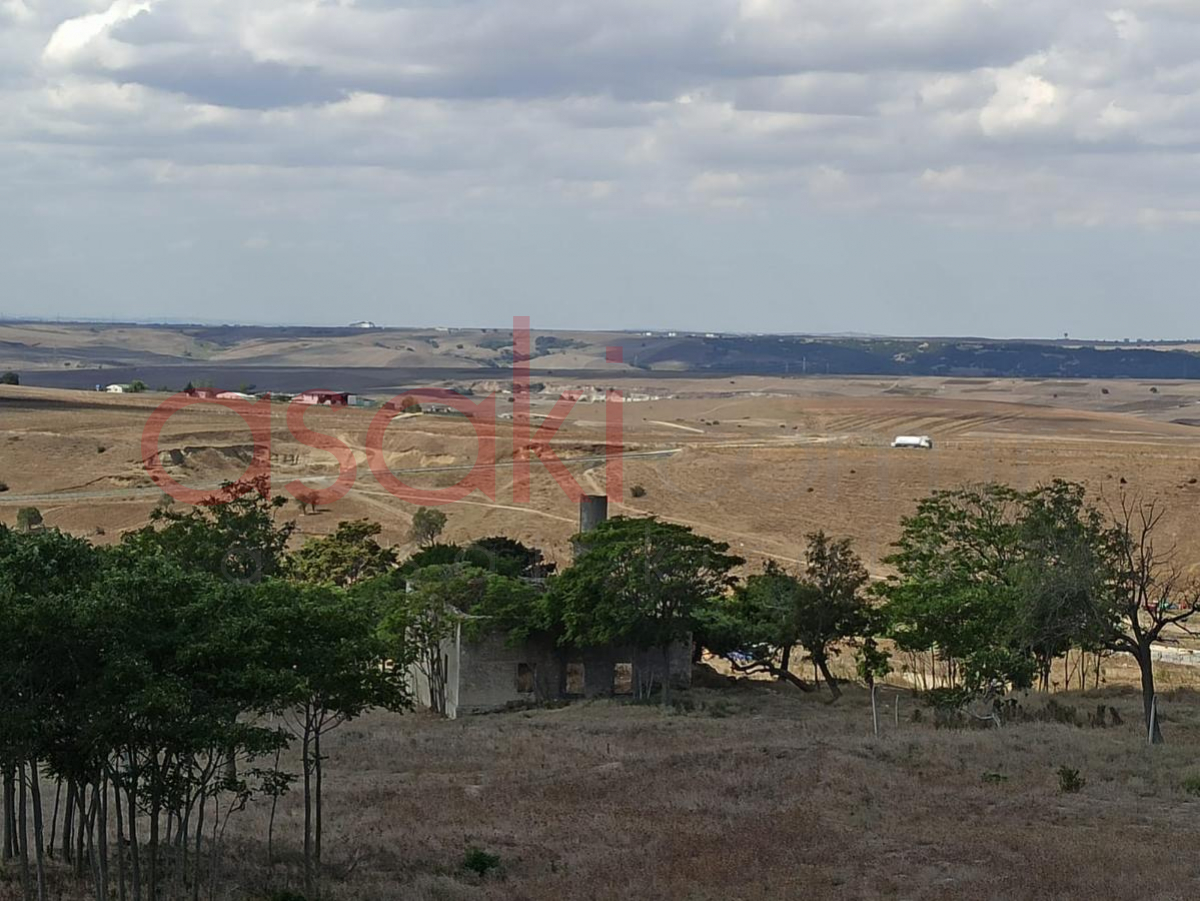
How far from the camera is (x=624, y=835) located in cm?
2412

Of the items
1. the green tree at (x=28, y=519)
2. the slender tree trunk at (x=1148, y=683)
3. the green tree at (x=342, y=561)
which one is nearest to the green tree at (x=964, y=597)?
the slender tree trunk at (x=1148, y=683)

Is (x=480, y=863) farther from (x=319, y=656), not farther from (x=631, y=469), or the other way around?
(x=631, y=469)

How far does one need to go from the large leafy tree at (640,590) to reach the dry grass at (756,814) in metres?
5.97

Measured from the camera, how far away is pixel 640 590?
43875 millimetres

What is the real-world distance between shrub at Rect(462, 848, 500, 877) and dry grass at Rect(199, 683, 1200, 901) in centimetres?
27

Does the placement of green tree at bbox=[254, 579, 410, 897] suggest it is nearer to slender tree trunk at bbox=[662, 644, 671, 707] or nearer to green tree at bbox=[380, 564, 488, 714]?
green tree at bbox=[380, 564, 488, 714]

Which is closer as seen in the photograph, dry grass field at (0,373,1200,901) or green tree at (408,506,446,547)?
dry grass field at (0,373,1200,901)

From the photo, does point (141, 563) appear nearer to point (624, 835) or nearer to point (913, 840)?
point (624, 835)

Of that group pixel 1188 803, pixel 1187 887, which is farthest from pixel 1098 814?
pixel 1187 887

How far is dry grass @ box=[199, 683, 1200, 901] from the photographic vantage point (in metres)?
21.1

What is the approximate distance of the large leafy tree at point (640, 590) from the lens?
43562 millimetres

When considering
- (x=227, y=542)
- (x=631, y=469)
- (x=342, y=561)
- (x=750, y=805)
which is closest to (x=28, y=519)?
(x=342, y=561)

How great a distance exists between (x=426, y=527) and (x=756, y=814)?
53819mm

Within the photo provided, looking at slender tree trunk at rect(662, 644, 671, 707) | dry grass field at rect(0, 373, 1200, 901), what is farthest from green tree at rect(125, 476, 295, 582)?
slender tree trunk at rect(662, 644, 671, 707)
